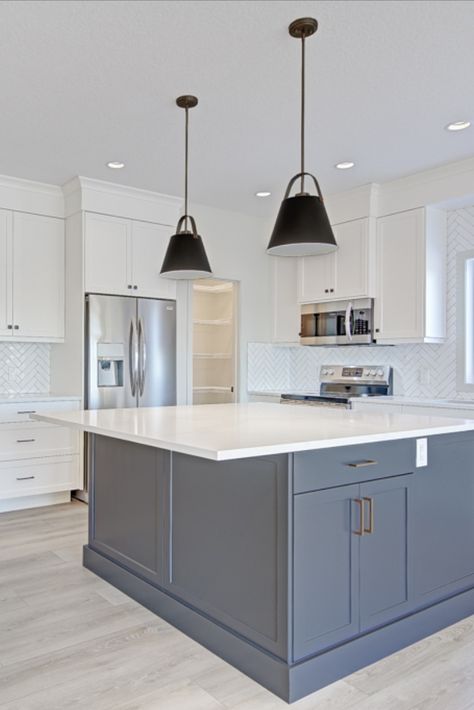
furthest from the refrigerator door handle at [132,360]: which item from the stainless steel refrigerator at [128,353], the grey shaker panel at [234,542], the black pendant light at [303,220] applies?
the black pendant light at [303,220]

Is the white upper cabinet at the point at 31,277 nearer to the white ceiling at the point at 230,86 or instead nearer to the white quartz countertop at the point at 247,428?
the white ceiling at the point at 230,86

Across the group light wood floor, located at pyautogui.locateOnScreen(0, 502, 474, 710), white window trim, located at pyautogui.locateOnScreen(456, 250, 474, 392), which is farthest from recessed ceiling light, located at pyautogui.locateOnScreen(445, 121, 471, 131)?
light wood floor, located at pyautogui.locateOnScreen(0, 502, 474, 710)

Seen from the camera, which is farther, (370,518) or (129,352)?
(129,352)

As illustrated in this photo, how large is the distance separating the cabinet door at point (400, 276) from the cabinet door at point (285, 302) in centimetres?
107

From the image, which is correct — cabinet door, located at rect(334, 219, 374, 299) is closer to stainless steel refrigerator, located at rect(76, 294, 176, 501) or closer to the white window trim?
the white window trim

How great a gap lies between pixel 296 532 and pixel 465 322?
323 centimetres

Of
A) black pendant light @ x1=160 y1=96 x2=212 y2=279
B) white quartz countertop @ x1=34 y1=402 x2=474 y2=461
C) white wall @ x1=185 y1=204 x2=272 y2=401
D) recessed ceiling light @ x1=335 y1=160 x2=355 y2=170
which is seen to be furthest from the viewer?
white wall @ x1=185 y1=204 x2=272 y2=401

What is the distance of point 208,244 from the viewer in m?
5.61

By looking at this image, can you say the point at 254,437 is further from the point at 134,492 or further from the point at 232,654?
the point at 134,492

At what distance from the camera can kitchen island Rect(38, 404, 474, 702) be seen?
2051 mm

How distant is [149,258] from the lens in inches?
201

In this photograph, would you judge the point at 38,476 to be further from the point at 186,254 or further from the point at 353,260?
the point at 353,260

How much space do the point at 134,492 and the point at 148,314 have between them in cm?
243

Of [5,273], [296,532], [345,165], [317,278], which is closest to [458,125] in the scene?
[345,165]
